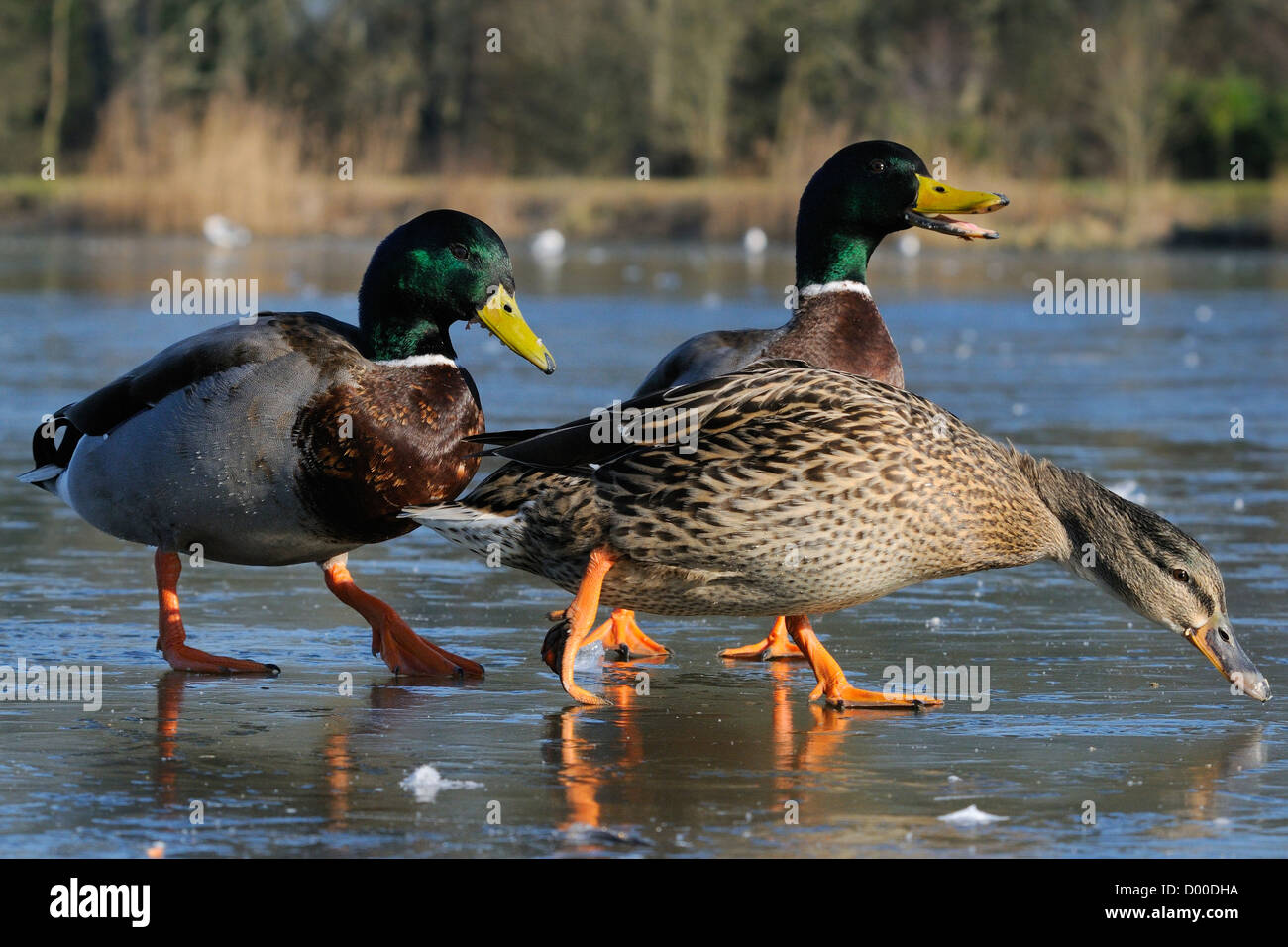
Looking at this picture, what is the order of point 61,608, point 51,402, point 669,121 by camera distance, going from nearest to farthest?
point 61,608 < point 51,402 < point 669,121

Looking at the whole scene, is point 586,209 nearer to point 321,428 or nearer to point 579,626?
point 321,428

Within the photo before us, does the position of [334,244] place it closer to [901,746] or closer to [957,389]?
[957,389]

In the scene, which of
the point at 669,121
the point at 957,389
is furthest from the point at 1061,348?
the point at 669,121

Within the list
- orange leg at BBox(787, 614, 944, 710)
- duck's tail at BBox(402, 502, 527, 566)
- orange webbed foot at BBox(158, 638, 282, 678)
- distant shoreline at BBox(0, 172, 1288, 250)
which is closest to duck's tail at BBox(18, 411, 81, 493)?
orange webbed foot at BBox(158, 638, 282, 678)

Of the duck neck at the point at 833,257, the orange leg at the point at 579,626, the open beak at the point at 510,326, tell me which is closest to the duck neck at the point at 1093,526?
the orange leg at the point at 579,626

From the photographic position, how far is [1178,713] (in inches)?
189

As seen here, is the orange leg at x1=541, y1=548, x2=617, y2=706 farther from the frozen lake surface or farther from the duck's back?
the duck's back

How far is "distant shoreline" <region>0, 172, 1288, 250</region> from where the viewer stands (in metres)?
25.0

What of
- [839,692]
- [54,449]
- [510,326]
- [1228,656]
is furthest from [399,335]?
[1228,656]

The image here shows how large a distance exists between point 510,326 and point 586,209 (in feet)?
81.0

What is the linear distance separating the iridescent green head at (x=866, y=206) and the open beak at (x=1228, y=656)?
1777 mm

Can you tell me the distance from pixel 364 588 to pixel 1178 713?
264cm

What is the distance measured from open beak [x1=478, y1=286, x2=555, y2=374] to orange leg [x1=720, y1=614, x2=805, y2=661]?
3.22ft

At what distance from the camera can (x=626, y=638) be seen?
5.66 meters
